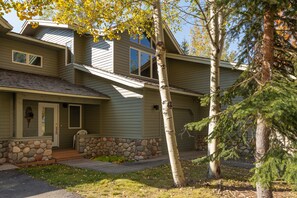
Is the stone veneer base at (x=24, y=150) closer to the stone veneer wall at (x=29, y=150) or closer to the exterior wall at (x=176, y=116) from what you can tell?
the stone veneer wall at (x=29, y=150)

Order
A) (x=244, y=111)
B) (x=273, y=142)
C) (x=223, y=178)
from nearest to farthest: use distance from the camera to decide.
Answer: (x=244, y=111) < (x=273, y=142) < (x=223, y=178)

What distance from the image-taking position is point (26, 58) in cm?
1246

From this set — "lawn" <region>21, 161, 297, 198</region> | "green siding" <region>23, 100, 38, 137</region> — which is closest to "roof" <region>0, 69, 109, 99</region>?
"green siding" <region>23, 100, 38, 137</region>

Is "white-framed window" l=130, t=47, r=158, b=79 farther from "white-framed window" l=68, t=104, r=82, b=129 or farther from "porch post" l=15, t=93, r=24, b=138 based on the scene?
"porch post" l=15, t=93, r=24, b=138

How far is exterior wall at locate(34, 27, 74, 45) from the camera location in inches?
531

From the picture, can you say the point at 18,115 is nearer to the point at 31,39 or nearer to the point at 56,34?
the point at 31,39

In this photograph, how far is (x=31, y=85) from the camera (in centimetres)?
1002

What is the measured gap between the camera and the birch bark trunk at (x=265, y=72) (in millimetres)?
4285

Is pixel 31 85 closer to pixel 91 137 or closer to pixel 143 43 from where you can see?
pixel 91 137

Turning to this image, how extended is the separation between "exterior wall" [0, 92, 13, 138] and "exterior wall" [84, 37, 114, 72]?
14.4 feet

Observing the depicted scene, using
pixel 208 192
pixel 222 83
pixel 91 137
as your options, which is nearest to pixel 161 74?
pixel 208 192

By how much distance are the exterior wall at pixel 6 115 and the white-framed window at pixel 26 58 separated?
9.04 ft

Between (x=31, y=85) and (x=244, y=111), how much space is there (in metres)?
8.76

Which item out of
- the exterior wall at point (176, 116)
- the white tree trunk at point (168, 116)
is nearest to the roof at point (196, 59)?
the exterior wall at point (176, 116)
